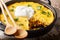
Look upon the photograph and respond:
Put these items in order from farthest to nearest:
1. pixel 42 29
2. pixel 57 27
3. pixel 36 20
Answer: pixel 57 27 < pixel 36 20 < pixel 42 29

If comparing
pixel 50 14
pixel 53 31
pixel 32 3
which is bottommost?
pixel 53 31

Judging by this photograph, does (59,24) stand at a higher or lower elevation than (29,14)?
lower

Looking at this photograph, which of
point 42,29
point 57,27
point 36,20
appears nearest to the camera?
point 42,29

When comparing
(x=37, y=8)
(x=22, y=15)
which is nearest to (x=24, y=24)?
(x=22, y=15)

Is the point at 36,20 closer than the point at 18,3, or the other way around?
the point at 36,20

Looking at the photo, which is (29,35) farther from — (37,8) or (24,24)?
(37,8)

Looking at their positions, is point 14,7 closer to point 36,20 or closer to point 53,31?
point 36,20

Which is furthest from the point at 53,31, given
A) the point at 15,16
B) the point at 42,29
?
the point at 15,16
